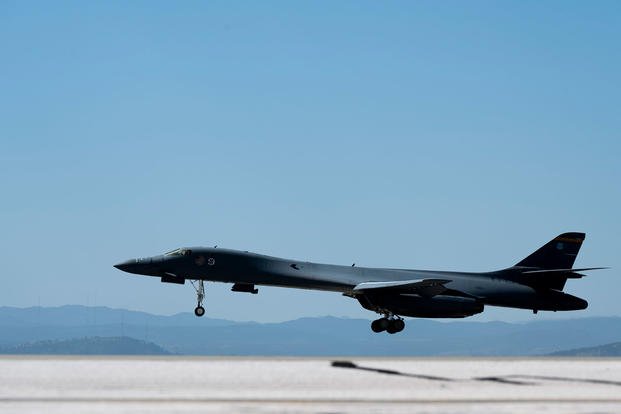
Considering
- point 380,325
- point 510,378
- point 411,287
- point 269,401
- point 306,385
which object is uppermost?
point 411,287

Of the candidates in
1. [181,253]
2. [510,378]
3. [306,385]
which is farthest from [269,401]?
[181,253]

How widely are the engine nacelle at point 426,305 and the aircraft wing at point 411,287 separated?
0.75 ft

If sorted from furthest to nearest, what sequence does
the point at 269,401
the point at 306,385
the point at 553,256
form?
the point at 553,256 < the point at 306,385 < the point at 269,401

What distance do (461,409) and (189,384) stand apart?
17.4ft

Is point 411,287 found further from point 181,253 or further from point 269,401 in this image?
point 269,401

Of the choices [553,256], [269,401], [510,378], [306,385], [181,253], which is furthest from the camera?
[553,256]

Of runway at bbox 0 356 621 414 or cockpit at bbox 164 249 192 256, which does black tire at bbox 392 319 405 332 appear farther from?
runway at bbox 0 356 621 414

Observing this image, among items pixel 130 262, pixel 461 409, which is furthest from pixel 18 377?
pixel 130 262

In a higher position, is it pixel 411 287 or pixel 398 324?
pixel 411 287

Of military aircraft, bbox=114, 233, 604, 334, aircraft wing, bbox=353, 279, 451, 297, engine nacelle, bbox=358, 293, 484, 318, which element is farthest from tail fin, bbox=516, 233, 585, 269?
aircraft wing, bbox=353, 279, 451, 297

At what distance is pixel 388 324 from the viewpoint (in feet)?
161

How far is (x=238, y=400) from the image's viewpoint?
1661 centimetres

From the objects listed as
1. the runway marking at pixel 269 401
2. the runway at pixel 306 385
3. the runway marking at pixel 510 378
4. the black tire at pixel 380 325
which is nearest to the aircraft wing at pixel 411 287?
the black tire at pixel 380 325

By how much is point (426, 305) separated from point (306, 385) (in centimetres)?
2949
